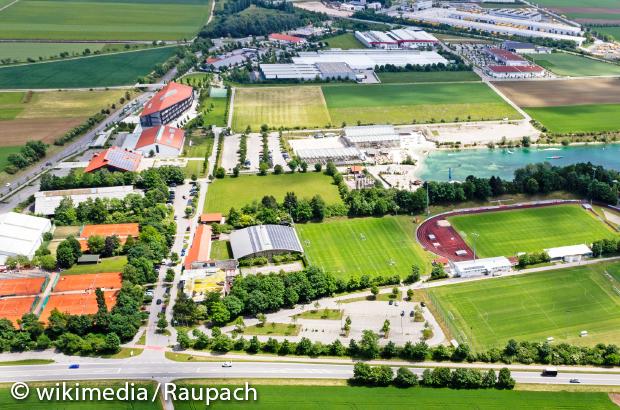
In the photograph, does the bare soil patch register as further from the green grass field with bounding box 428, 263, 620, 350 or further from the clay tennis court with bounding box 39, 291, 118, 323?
the green grass field with bounding box 428, 263, 620, 350

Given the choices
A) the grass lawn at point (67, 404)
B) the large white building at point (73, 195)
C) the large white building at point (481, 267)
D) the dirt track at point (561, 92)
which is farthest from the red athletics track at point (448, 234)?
the dirt track at point (561, 92)

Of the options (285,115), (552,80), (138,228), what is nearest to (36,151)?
(138,228)

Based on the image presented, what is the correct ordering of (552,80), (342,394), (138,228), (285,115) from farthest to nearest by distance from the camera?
(552,80)
(285,115)
(138,228)
(342,394)

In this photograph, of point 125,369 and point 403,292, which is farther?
point 403,292

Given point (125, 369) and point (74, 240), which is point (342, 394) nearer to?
point (125, 369)

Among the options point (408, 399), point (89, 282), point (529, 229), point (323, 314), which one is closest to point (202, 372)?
point (323, 314)

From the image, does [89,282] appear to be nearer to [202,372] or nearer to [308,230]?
[202,372]

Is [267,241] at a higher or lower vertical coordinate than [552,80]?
lower
